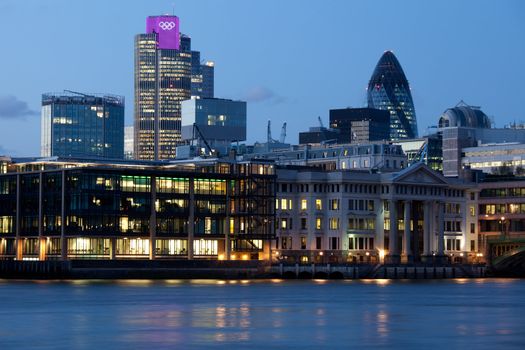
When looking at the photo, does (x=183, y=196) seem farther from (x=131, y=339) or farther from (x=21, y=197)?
(x=131, y=339)

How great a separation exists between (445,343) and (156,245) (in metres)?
111

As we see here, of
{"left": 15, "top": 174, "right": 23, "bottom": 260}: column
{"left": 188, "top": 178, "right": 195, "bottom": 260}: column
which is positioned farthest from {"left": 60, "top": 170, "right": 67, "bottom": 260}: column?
{"left": 188, "top": 178, "right": 195, "bottom": 260}: column

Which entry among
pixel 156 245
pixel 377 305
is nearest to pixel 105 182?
pixel 156 245

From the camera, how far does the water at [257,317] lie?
87.7 metres

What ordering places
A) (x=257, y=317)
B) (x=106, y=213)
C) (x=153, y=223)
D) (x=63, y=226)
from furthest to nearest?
(x=153, y=223) → (x=106, y=213) → (x=63, y=226) → (x=257, y=317)

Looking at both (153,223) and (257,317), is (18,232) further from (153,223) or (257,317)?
(257,317)

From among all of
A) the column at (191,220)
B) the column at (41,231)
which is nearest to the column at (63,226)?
the column at (41,231)

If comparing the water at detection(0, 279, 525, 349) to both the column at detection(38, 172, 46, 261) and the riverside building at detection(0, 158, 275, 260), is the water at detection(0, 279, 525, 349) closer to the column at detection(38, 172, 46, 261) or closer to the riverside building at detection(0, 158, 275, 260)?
the riverside building at detection(0, 158, 275, 260)

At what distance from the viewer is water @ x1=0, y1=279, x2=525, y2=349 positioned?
87688 millimetres

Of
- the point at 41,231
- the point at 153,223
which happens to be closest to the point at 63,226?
the point at 41,231

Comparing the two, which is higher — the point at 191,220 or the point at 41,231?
the point at 191,220

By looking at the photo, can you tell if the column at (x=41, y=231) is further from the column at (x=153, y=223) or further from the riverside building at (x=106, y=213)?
the column at (x=153, y=223)

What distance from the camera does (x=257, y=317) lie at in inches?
4178

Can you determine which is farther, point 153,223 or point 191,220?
point 191,220
